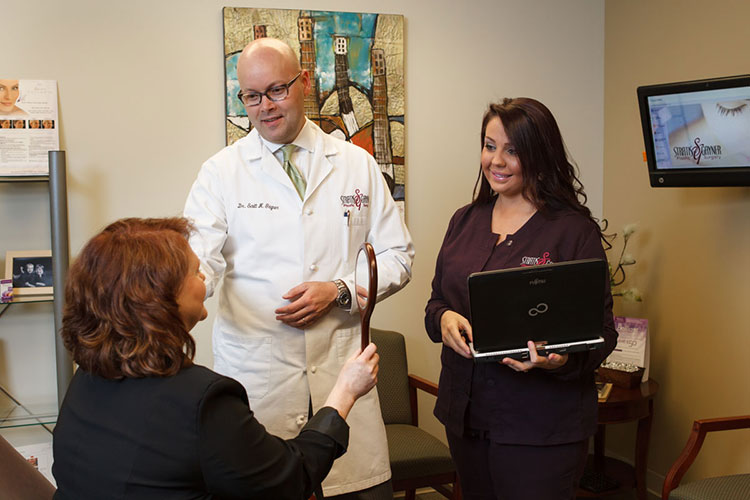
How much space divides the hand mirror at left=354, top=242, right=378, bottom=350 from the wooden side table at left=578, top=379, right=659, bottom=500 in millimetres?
1513

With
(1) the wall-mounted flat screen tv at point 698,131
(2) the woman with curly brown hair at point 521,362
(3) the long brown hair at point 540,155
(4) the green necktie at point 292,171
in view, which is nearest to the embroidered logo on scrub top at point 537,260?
(2) the woman with curly brown hair at point 521,362

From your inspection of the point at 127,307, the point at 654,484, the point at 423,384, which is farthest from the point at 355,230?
Result: the point at 654,484

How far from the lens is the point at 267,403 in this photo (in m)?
2.00

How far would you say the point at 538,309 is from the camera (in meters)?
1.71

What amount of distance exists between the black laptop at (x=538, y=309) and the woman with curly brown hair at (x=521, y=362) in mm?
45

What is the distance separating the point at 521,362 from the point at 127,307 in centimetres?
94

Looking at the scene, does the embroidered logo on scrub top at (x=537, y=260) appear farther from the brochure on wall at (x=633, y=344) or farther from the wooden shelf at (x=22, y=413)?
the wooden shelf at (x=22, y=413)

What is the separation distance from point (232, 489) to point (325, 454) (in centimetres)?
26

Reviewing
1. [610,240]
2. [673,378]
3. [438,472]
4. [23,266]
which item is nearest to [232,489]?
[438,472]

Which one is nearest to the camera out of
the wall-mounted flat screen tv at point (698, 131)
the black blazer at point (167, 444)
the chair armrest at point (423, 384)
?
the black blazer at point (167, 444)

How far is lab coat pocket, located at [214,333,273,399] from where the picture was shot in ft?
6.57

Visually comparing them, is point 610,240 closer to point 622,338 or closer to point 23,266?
point 622,338

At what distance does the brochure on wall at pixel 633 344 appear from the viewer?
3.18m

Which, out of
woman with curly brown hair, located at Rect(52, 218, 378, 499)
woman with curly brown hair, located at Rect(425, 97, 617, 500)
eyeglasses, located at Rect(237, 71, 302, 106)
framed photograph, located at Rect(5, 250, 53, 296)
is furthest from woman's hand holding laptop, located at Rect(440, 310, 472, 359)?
framed photograph, located at Rect(5, 250, 53, 296)
